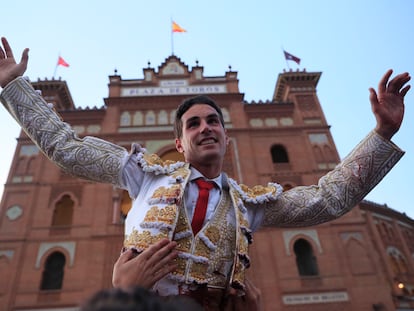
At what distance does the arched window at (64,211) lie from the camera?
13.0 metres

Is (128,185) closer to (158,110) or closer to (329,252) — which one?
(329,252)

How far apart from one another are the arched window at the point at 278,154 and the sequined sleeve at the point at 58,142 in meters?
13.9

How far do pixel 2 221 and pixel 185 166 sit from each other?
523 inches

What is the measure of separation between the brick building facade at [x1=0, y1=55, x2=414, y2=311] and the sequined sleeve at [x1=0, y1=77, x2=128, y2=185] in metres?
9.81

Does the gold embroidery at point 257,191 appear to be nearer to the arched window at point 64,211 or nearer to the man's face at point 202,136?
the man's face at point 202,136

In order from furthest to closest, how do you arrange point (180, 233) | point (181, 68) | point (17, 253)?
point (181, 68), point (17, 253), point (180, 233)

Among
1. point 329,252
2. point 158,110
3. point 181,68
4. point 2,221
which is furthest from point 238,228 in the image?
point 181,68

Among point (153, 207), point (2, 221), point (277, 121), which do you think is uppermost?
point (277, 121)

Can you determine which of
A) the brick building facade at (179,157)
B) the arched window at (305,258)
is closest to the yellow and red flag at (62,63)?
the brick building facade at (179,157)

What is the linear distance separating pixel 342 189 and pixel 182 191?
2.69ft

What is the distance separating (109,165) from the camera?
146 centimetres

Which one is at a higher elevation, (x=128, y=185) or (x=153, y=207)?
(x=128, y=185)

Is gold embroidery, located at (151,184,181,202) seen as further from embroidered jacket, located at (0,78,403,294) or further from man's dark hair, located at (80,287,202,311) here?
man's dark hair, located at (80,287,202,311)

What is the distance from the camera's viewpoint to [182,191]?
4.68 feet
